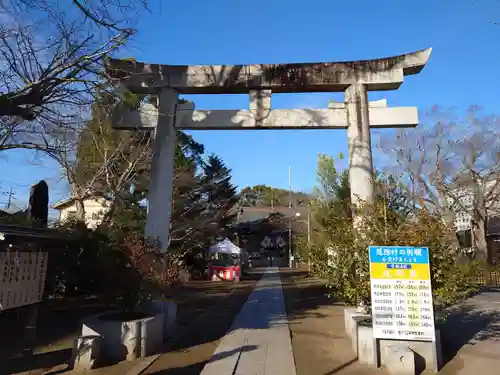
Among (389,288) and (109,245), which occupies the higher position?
(109,245)

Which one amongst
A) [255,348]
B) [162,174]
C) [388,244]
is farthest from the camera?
[162,174]

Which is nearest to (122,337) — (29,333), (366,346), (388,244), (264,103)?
(29,333)

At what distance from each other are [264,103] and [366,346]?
6.74 m

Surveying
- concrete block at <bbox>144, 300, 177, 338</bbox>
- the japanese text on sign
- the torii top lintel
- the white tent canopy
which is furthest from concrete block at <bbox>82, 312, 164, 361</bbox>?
the white tent canopy

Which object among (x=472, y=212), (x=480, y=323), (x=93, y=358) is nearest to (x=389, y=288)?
(x=93, y=358)

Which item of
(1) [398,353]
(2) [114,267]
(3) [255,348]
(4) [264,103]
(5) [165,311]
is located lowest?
(3) [255,348]

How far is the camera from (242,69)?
1098 centimetres

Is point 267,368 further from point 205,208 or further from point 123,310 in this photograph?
point 205,208

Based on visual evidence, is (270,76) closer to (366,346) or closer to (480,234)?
(366,346)

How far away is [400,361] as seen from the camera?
6000 mm

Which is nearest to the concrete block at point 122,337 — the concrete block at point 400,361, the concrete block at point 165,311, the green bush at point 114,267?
the green bush at point 114,267

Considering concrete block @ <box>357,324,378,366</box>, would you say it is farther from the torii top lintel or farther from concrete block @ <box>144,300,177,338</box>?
the torii top lintel

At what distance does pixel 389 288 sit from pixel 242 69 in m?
7.16

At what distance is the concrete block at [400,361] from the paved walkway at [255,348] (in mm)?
1503
